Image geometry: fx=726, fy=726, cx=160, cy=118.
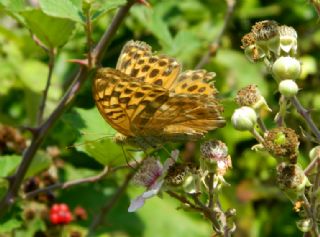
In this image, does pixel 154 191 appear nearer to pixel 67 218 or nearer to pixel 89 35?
pixel 89 35

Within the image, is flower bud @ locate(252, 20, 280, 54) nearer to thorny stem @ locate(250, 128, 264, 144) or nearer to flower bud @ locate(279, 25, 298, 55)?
flower bud @ locate(279, 25, 298, 55)

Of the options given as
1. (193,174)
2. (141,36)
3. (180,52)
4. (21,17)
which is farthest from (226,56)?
(193,174)

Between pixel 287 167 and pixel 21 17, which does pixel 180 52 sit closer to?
pixel 21 17

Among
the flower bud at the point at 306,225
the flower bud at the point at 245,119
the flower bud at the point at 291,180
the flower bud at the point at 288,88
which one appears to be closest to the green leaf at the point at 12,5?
the flower bud at the point at 245,119

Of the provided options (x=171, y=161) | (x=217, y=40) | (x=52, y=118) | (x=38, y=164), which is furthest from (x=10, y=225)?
(x=217, y=40)

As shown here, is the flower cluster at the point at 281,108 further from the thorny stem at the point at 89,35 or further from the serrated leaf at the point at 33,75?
the serrated leaf at the point at 33,75
